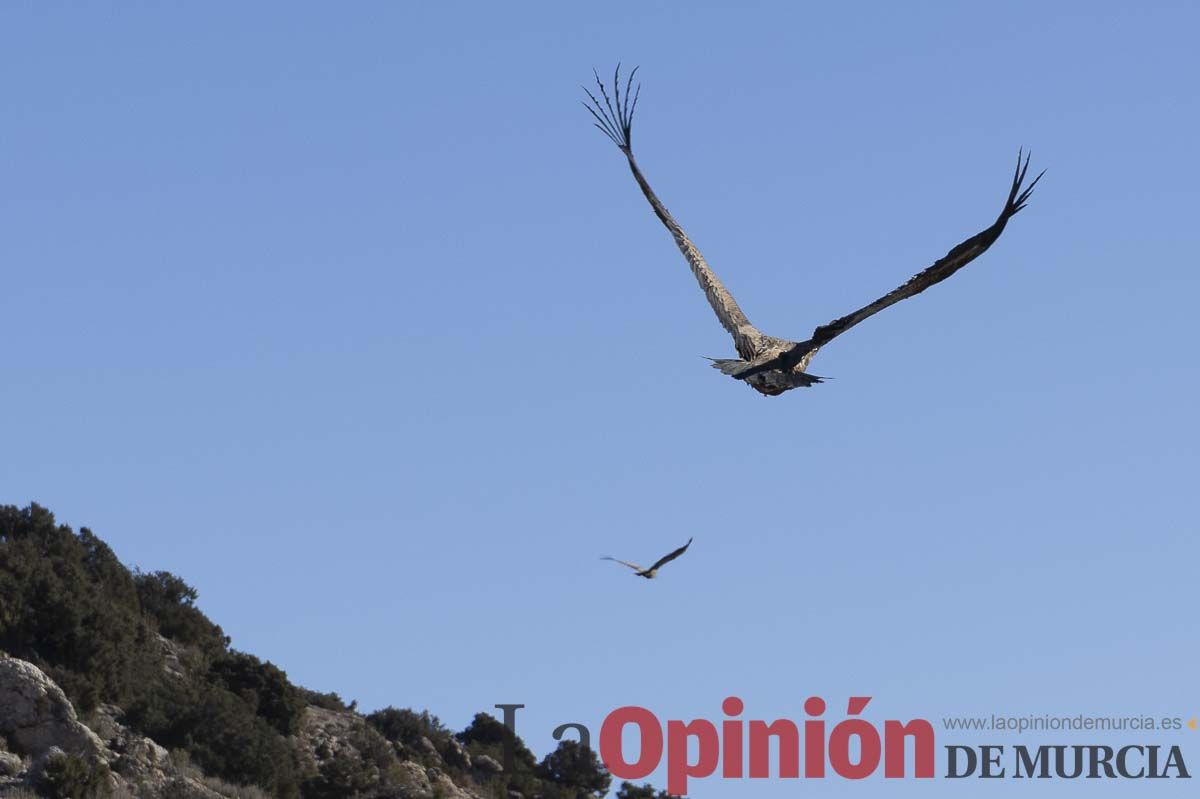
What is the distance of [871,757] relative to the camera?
49156 millimetres

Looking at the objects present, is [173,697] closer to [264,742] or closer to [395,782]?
[264,742]

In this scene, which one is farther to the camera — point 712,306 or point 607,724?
point 607,724

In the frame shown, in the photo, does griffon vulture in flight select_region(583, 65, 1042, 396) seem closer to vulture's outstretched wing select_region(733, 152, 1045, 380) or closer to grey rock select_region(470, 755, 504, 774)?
vulture's outstretched wing select_region(733, 152, 1045, 380)

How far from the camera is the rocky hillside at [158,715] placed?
39.6m

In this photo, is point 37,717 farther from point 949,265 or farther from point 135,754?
point 949,265

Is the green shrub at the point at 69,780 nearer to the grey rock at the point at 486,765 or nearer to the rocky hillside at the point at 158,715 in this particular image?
the rocky hillside at the point at 158,715

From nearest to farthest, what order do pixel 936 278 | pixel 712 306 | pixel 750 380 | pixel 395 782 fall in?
1. pixel 936 278
2. pixel 750 380
3. pixel 712 306
4. pixel 395 782

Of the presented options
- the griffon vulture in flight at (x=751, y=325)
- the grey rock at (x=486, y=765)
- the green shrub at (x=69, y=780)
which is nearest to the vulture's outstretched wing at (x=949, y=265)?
the griffon vulture in flight at (x=751, y=325)

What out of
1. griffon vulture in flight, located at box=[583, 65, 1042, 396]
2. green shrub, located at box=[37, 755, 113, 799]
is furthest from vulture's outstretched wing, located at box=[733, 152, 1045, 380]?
green shrub, located at box=[37, 755, 113, 799]

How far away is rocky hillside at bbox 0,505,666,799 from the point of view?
1558 inches

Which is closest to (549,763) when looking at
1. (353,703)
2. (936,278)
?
(353,703)

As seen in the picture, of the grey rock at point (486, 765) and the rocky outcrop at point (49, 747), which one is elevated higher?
the grey rock at point (486, 765)

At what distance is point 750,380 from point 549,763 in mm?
25271

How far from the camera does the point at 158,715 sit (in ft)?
144
